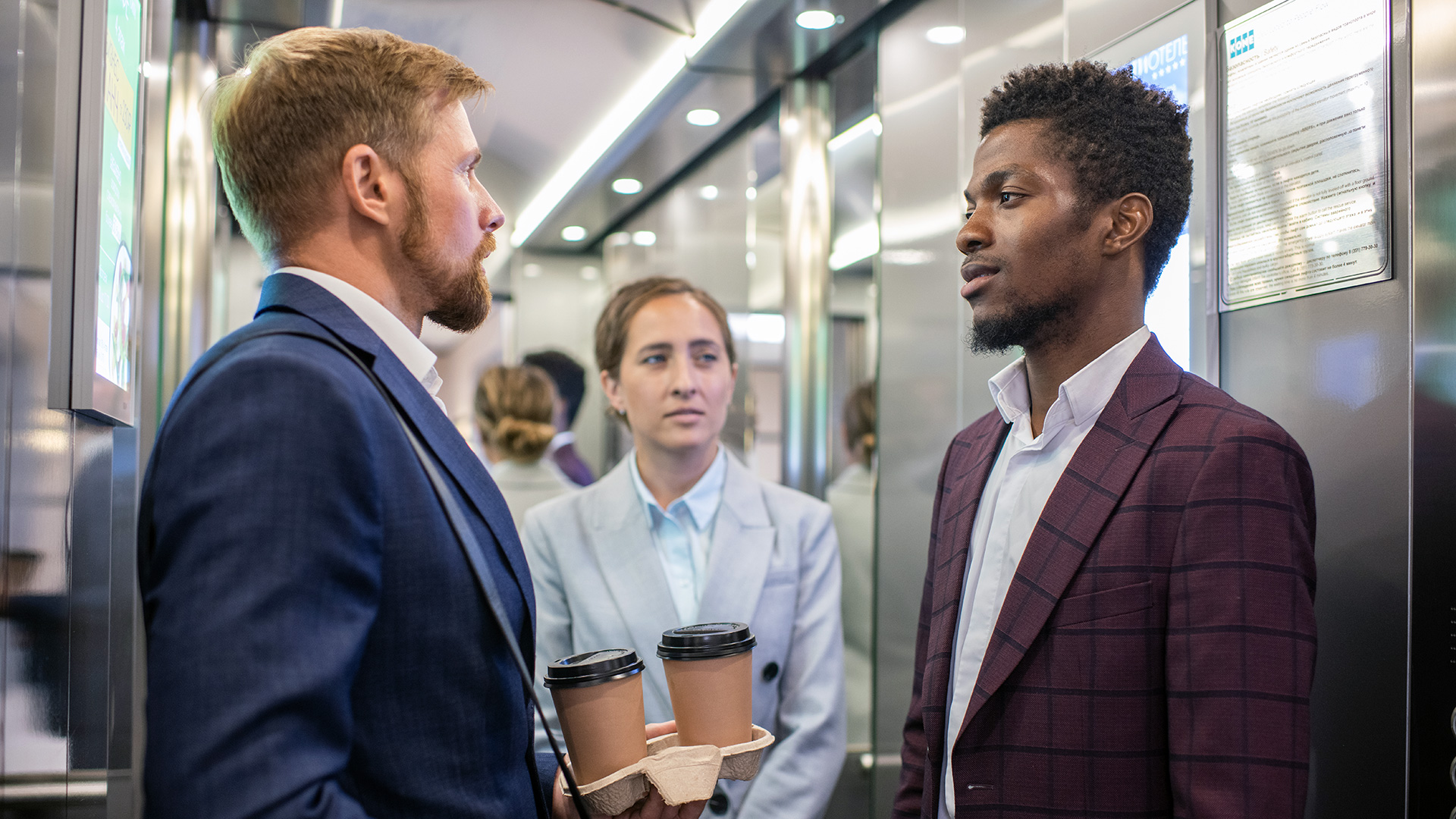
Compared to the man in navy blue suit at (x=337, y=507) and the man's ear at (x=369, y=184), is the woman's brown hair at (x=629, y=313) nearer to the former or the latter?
the man in navy blue suit at (x=337, y=507)

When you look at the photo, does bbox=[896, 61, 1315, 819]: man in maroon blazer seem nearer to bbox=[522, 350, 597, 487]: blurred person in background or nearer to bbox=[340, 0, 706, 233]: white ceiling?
bbox=[340, 0, 706, 233]: white ceiling

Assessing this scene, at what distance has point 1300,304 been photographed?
1.70 meters

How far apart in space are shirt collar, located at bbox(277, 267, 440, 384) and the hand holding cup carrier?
1.36 feet

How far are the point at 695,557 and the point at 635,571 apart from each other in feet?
0.55

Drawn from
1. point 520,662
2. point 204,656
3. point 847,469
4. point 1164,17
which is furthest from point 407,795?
point 847,469

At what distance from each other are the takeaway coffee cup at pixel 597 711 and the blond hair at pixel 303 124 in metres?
0.63

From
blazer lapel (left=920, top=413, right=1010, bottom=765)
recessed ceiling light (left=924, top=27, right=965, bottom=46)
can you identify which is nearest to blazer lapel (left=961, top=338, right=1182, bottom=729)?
blazer lapel (left=920, top=413, right=1010, bottom=765)

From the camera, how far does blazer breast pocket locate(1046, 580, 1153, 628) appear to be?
1329 mm

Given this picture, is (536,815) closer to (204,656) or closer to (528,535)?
(204,656)

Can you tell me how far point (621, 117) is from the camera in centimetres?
421

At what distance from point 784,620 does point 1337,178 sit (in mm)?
1416

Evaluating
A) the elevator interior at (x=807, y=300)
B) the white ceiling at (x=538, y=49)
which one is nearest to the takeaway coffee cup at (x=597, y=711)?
the elevator interior at (x=807, y=300)

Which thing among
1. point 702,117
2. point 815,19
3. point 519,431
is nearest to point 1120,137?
point 815,19

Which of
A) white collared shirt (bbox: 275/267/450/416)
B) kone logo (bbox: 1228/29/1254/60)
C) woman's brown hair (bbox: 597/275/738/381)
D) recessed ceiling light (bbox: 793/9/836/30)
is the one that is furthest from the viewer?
recessed ceiling light (bbox: 793/9/836/30)
